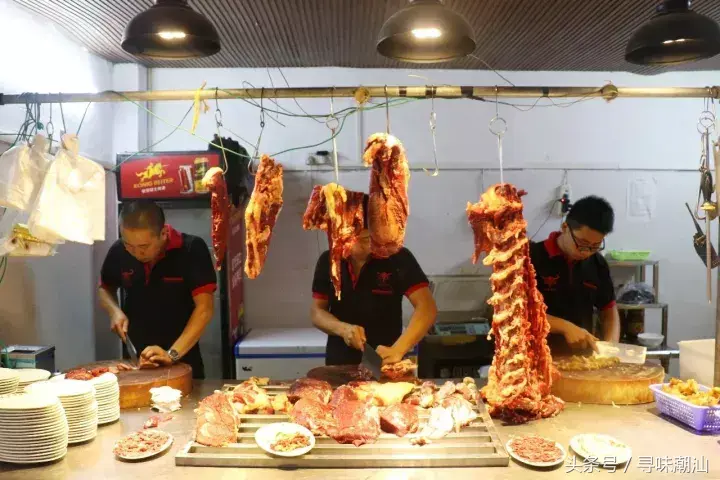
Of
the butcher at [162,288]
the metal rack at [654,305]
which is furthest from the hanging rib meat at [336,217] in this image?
the metal rack at [654,305]

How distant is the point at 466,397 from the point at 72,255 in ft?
13.5

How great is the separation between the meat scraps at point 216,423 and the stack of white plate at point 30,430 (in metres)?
0.61

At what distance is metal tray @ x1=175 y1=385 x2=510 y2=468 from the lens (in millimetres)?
2441

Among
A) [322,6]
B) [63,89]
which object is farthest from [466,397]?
[63,89]

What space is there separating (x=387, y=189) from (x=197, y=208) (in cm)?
327

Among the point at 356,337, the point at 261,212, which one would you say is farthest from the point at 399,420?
the point at 261,212

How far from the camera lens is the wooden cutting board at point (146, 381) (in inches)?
126

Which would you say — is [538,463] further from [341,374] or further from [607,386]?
[341,374]

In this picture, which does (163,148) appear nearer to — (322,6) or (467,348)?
(322,6)

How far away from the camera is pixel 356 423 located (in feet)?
8.82

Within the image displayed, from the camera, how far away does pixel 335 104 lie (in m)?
7.03

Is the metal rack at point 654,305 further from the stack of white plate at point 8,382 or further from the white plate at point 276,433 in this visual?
the stack of white plate at point 8,382

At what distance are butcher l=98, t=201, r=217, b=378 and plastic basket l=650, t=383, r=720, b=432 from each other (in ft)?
9.97

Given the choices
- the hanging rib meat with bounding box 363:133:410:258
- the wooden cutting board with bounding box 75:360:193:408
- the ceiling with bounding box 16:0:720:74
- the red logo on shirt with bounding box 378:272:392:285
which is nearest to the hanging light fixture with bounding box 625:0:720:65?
the hanging rib meat with bounding box 363:133:410:258
